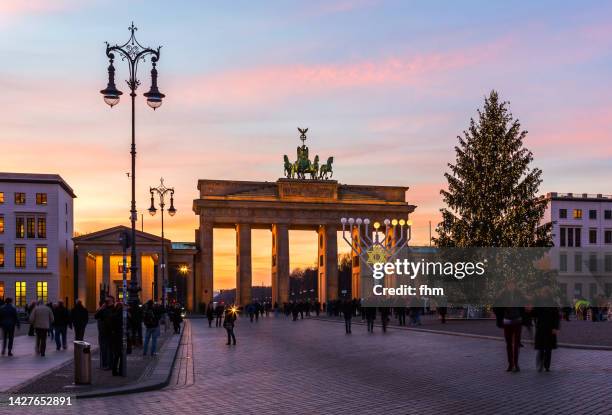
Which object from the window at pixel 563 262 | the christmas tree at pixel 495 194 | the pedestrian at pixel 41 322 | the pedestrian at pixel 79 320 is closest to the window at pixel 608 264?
the window at pixel 563 262

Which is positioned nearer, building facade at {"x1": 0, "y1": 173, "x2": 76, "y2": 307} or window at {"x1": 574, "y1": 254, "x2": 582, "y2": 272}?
building facade at {"x1": 0, "y1": 173, "x2": 76, "y2": 307}

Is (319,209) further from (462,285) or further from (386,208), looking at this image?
(462,285)

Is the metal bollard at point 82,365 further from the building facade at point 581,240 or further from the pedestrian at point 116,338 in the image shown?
the building facade at point 581,240

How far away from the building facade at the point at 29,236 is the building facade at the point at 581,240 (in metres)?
71.6

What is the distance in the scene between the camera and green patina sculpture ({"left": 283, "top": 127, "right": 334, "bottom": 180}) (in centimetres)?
11975

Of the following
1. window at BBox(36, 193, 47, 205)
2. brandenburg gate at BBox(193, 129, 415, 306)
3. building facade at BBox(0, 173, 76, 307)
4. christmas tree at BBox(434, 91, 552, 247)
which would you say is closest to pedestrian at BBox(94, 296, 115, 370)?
christmas tree at BBox(434, 91, 552, 247)

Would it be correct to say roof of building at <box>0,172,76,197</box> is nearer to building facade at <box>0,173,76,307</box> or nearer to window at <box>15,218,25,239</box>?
building facade at <box>0,173,76,307</box>

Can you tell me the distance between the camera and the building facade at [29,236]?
102562 millimetres

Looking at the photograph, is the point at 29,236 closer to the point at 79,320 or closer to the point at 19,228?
the point at 19,228

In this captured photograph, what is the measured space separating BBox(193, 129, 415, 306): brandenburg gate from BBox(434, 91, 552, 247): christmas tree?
Result: 54.6m

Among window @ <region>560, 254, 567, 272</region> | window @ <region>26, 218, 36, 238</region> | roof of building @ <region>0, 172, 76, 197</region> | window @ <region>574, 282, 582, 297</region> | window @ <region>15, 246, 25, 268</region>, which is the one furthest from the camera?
window @ <region>560, 254, 567, 272</region>

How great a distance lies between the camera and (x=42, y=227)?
104m

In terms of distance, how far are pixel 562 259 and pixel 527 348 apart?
107m

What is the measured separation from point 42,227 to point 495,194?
209 ft
